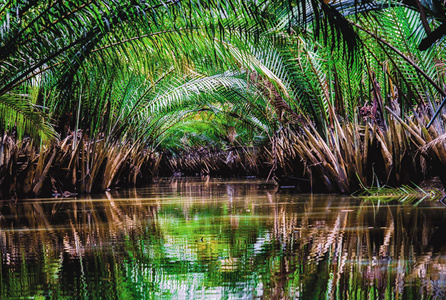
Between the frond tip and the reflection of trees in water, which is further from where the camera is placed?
the frond tip

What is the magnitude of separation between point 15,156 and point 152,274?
5.33m

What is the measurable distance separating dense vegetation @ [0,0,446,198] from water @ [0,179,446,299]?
0.91 meters

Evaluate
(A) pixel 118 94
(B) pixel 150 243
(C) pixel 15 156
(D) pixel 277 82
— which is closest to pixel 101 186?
(A) pixel 118 94

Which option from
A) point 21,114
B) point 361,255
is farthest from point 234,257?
point 21,114

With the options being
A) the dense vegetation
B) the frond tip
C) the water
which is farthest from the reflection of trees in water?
the frond tip

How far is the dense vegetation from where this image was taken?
422 cm

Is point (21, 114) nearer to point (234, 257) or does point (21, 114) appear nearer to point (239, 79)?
point (239, 79)

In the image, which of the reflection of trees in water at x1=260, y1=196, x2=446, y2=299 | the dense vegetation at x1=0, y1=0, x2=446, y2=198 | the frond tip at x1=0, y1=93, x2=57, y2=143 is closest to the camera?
the reflection of trees in water at x1=260, y1=196, x2=446, y2=299

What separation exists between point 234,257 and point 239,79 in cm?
645

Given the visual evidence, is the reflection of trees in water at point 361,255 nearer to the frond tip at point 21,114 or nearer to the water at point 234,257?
the water at point 234,257

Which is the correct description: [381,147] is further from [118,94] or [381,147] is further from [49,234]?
[118,94]

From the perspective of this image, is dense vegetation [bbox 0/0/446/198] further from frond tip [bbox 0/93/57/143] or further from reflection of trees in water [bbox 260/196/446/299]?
reflection of trees in water [bbox 260/196/446/299]

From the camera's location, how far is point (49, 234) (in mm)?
2951

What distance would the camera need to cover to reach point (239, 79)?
8273 millimetres
